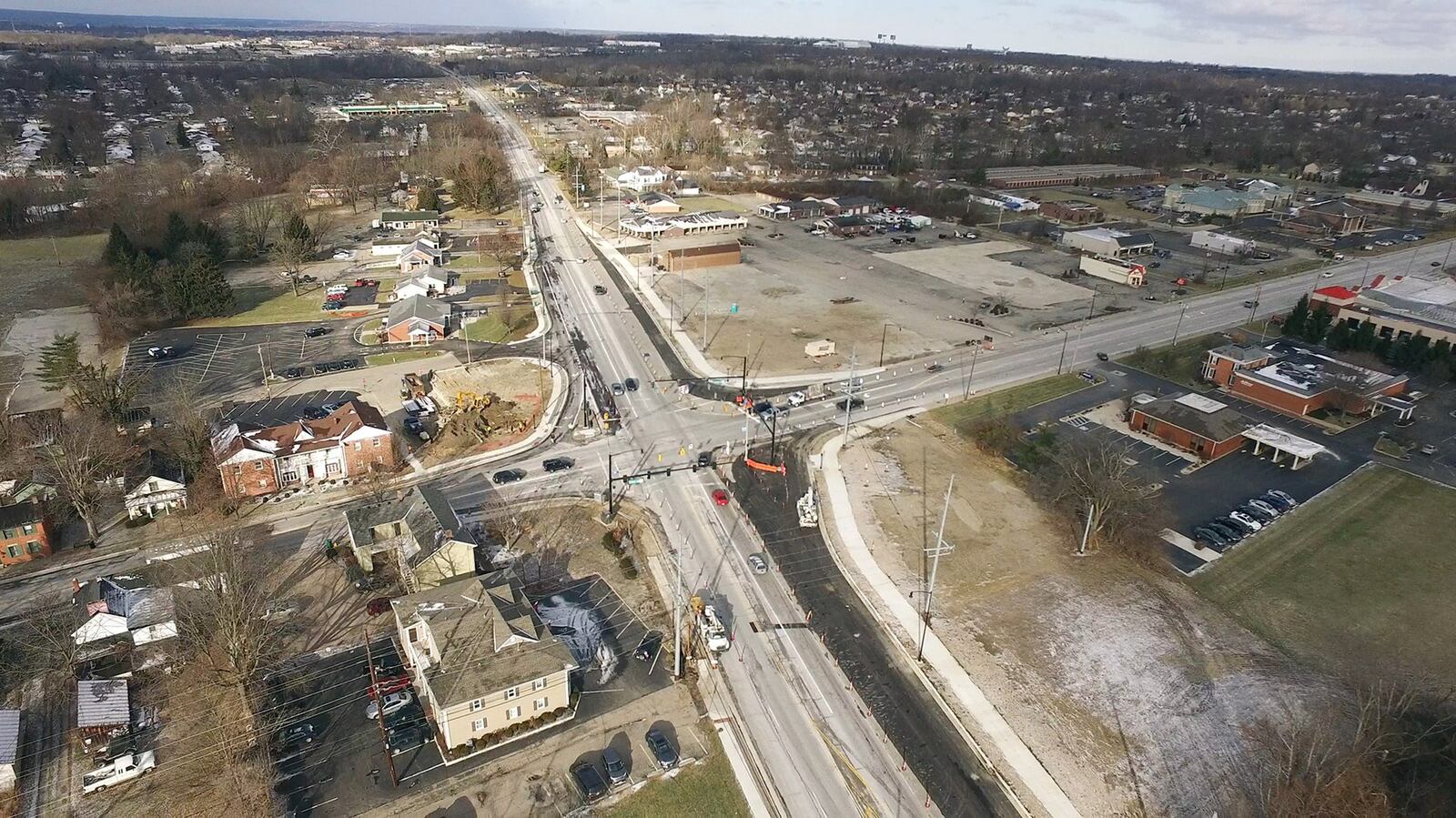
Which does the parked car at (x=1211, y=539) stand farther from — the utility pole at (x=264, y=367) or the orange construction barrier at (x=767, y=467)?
the utility pole at (x=264, y=367)

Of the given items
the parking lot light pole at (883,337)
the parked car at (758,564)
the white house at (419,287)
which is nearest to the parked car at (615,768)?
the parked car at (758,564)

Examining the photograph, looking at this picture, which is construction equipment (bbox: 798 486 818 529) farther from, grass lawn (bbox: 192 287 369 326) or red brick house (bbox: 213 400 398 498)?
grass lawn (bbox: 192 287 369 326)

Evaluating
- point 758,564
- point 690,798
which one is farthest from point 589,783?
point 758,564

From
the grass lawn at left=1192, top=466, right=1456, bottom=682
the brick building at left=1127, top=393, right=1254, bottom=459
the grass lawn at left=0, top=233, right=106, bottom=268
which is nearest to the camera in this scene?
the grass lawn at left=1192, top=466, right=1456, bottom=682

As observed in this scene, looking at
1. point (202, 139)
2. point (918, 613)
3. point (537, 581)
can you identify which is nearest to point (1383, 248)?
point (918, 613)

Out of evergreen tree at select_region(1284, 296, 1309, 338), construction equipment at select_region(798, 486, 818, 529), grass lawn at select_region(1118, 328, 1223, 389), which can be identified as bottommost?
construction equipment at select_region(798, 486, 818, 529)

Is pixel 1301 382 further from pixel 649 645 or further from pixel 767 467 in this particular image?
pixel 649 645

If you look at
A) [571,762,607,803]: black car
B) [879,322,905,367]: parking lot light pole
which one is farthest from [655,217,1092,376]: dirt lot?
[571,762,607,803]: black car

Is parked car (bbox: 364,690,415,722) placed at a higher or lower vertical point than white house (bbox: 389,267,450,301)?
lower
